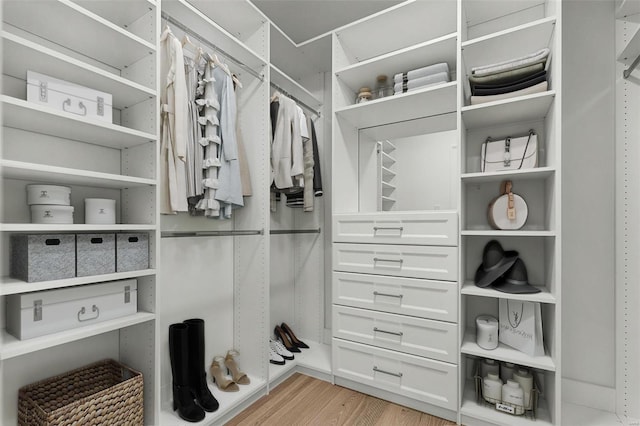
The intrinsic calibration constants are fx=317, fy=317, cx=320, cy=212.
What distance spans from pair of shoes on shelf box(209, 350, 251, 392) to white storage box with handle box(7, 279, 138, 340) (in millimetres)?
732

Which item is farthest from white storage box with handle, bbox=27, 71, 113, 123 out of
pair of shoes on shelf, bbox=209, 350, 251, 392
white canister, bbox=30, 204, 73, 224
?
pair of shoes on shelf, bbox=209, 350, 251, 392

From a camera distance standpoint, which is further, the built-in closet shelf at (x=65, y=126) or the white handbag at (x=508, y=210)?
the white handbag at (x=508, y=210)

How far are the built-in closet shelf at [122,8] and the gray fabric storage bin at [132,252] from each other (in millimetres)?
944

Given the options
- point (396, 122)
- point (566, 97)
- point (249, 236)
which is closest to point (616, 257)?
point (566, 97)

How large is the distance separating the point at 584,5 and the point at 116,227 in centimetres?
255

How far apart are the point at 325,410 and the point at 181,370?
0.79 metres

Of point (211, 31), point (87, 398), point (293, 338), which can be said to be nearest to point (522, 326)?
point (293, 338)

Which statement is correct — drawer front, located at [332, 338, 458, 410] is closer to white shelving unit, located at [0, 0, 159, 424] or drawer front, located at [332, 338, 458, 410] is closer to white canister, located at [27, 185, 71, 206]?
white shelving unit, located at [0, 0, 159, 424]

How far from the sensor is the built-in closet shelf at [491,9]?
1.76 meters

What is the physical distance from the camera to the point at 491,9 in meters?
1.81

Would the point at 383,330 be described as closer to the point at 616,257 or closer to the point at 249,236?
the point at 249,236

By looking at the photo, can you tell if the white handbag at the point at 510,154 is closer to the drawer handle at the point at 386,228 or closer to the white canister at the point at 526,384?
the drawer handle at the point at 386,228

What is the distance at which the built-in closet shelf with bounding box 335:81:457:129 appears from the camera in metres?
1.75

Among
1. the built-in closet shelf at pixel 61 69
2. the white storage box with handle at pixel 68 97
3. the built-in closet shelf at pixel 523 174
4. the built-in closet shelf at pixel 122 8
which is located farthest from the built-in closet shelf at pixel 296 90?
the built-in closet shelf at pixel 523 174
